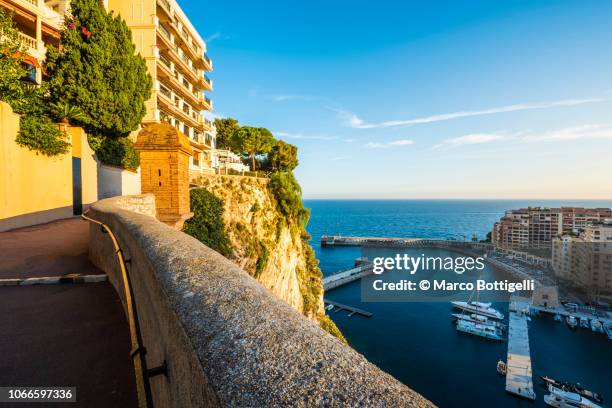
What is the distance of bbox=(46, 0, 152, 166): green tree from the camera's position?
14.5 metres

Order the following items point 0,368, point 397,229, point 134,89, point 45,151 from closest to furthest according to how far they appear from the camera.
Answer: point 0,368 < point 45,151 < point 134,89 < point 397,229

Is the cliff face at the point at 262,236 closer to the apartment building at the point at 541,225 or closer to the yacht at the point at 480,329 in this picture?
the yacht at the point at 480,329

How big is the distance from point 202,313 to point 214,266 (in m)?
0.67

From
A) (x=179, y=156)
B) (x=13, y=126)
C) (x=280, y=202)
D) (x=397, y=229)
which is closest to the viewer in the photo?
(x=179, y=156)

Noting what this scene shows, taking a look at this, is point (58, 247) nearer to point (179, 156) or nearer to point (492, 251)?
point (179, 156)

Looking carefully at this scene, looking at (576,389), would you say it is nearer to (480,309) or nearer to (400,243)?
(480,309)

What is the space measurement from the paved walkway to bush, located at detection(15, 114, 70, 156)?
7.17 meters

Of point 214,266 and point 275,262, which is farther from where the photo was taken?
point 275,262

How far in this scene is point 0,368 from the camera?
90.3 inches

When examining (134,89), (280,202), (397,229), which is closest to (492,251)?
(397,229)

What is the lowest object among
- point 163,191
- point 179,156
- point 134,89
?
point 163,191

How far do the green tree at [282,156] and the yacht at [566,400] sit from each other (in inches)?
1274

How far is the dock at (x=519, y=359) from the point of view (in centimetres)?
2164

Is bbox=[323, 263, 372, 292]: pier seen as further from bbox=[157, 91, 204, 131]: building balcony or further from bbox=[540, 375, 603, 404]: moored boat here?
bbox=[157, 91, 204, 131]: building balcony
